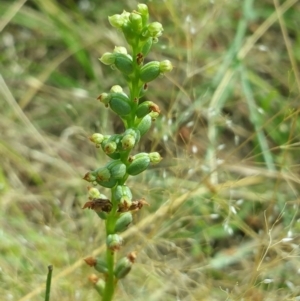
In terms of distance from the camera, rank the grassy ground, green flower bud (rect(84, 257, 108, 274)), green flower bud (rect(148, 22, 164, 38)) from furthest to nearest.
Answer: the grassy ground → green flower bud (rect(84, 257, 108, 274)) → green flower bud (rect(148, 22, 164, 38))

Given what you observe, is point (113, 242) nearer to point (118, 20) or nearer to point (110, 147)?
point (110, 147)

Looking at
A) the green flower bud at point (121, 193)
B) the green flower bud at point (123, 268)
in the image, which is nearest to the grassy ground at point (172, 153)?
the green flower bud at point (123, 268)

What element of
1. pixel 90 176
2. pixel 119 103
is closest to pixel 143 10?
pixel 119 103

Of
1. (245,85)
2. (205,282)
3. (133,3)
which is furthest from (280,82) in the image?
(205,282)

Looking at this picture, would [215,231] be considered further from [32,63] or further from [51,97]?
[32,63]

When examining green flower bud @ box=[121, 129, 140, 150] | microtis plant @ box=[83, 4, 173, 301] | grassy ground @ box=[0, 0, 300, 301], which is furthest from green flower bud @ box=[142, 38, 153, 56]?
grassy ground @ box=[0, 0, 300, 301]

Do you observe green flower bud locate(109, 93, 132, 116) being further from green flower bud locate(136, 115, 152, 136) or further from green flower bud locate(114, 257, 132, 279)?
green flower bud locate(114, 257, 132, 279)
